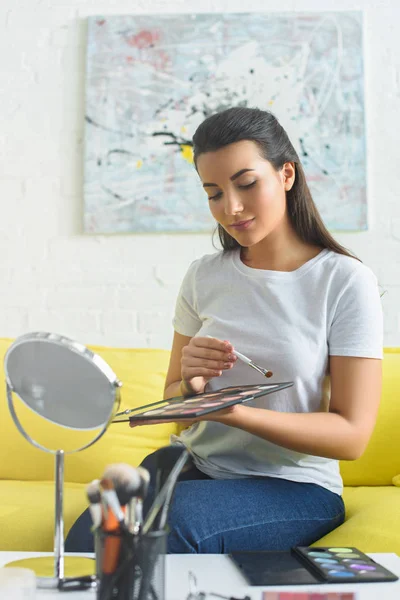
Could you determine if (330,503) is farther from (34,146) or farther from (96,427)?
(34,146)

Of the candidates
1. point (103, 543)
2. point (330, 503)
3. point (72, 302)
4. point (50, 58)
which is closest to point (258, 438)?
point (330, 503)

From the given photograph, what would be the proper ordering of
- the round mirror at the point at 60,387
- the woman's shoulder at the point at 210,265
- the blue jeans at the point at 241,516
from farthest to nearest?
the woman's shoulder at the point at 210,265
the blue jeans at the point at 241,516
the round mirror at the point at 60,387

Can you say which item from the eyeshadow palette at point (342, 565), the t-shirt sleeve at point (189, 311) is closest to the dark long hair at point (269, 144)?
the t-shirt sleeve at point (189, 311)

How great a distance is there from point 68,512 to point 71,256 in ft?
3.67

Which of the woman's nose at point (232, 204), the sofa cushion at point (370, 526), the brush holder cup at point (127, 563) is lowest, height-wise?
the sofa cushion at point (370, 526)

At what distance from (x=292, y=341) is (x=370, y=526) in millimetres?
364

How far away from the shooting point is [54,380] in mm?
821

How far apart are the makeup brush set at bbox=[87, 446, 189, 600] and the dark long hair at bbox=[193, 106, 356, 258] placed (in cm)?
82

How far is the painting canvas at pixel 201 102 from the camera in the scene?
7.70 ft

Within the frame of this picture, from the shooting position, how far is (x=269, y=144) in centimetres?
139

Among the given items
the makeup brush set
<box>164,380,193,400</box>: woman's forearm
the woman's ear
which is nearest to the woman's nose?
the woman's ear

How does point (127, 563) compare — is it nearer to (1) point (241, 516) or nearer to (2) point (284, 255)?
(1) point (241, 516)

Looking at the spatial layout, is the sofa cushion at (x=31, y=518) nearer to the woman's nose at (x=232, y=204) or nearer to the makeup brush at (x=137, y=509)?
the woman's nose at (x=232, y=204)

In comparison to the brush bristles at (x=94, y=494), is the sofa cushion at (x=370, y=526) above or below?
below
